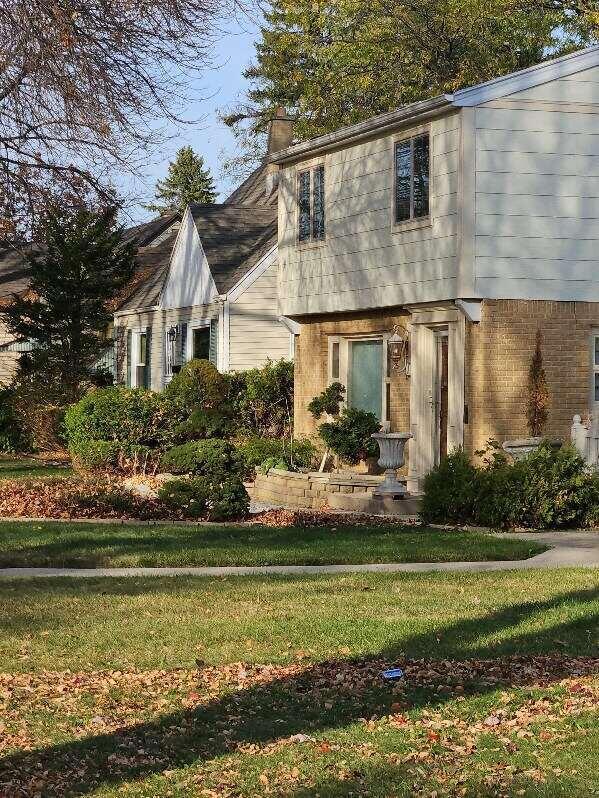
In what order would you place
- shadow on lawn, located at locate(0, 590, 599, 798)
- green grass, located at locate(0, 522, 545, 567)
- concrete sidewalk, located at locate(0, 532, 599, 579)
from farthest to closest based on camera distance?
1. green grass, located at locate(0, 522, 545, 567)
2. concrete sidewalk, located at locate(0, 532, 599, 579)
3. shadow on lawn, located at locate(0, 590, 599, 798)

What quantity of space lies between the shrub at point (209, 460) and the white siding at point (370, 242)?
163 inches

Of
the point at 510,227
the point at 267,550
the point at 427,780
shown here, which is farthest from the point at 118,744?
the point at 510,227

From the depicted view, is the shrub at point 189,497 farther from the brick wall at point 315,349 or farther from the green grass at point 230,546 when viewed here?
the brick wall at point 315,349

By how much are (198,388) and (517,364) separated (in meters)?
10.0

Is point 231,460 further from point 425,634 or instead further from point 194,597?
point 425,634

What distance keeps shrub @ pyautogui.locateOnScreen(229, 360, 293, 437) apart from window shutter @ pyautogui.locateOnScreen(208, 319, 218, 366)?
2.32 m

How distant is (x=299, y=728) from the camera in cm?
713

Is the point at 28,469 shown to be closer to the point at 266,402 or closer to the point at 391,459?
the point at 266,402

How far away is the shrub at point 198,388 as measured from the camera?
27.1 meters

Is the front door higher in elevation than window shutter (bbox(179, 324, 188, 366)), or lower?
lower

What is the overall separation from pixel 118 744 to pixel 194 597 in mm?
4136

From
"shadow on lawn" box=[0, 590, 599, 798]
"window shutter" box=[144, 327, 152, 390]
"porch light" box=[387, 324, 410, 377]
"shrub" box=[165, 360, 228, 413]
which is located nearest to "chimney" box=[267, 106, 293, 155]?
"window shutter" box=[144, 327, 152, 390]

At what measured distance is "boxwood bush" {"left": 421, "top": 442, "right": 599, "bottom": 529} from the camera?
16.1 meters

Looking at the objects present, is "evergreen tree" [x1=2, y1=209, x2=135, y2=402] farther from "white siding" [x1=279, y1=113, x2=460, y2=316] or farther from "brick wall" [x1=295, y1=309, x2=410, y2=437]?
"white siding" [x1=279, y1=113, x2=460, y2=316]
